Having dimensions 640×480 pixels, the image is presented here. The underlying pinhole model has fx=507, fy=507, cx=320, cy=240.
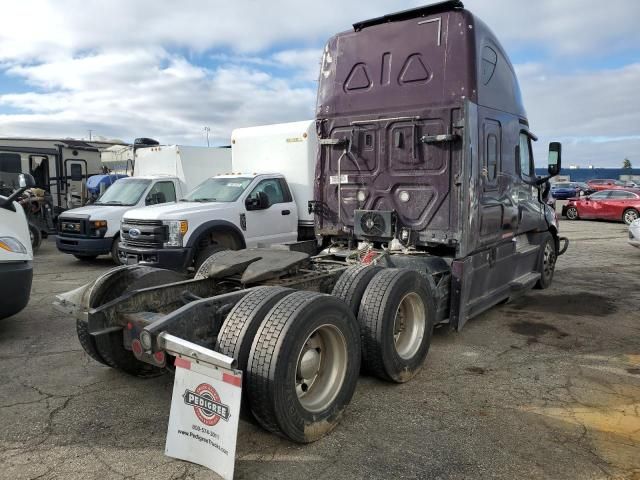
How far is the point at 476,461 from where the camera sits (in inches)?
120

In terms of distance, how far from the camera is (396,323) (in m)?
4.41

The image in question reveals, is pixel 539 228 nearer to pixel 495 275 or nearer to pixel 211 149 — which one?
pixel 495 275

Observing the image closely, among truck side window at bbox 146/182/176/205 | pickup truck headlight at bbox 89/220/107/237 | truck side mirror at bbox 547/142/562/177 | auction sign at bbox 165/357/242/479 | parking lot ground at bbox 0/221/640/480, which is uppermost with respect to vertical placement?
truck side mirror at bbox 547/142/562/177

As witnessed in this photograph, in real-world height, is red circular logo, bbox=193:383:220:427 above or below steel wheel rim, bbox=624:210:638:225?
below

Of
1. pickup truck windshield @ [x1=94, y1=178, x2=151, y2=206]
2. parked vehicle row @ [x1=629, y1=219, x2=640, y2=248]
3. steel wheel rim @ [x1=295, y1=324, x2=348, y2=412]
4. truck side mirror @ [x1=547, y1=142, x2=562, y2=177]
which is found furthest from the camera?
pickup truck windshield @ [x1=94, y1=178, x2=151, y2=206]

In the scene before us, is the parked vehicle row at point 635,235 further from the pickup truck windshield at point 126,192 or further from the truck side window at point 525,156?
the pickup truck windshield at point 126,192

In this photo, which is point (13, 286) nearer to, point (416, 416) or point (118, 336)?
point (118, 336)

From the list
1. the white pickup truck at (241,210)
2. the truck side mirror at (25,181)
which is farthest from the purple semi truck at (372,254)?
the white pickup truck at (241,210)

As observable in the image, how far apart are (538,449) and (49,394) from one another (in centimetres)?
361

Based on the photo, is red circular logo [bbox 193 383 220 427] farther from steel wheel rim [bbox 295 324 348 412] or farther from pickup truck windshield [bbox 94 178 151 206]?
pickup truck windshield [bbox 94 178 151 206]

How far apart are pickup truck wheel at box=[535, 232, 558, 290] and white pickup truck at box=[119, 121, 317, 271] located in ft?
13.6

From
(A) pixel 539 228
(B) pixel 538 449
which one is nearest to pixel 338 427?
(B) pixel 538 449

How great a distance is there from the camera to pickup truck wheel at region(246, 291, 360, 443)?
117 inches

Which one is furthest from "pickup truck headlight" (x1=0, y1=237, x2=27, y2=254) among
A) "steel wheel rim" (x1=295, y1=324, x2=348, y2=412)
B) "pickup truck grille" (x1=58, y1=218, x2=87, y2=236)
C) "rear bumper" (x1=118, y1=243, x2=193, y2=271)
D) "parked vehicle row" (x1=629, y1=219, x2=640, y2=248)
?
"parked vehicle row" (x1=629, y1=219, x2=640, y2=248)
